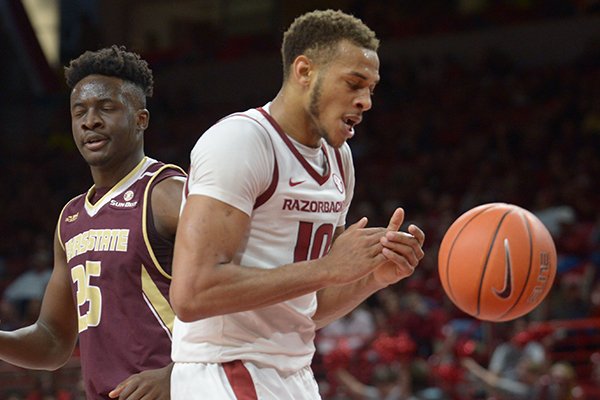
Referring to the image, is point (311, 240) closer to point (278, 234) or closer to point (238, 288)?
point (278, 234)

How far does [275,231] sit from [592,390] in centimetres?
642

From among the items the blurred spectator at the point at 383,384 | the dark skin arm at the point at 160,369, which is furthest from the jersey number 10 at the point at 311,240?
the blurred spectator at the point at 383,384

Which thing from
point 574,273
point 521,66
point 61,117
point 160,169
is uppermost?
point 160,169

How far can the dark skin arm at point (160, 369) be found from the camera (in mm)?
3215

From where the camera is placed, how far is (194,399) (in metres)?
3.05

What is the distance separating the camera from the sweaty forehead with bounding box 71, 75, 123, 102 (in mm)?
3664

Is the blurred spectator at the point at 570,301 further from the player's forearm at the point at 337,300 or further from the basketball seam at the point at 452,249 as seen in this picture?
the player's forearm at the point at 337,300

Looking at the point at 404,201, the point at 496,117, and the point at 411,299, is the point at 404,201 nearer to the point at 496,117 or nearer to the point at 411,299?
the point at 496,117

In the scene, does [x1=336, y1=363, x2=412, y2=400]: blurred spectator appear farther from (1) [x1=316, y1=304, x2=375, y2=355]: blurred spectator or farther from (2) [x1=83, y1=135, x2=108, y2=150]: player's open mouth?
(2) [x1=83, y1=135, x2=108, y2=150]: player's open mouth

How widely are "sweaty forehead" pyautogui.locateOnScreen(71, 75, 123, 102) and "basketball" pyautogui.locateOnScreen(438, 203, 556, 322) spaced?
5.12ft

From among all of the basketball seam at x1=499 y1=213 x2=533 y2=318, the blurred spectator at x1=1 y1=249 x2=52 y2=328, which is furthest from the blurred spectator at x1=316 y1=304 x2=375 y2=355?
the basketball seam at x1=499 y1=213 x2=533 y2=318

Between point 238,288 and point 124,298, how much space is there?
78 centimetres

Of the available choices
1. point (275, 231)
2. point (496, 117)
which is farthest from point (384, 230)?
point (496, 117)

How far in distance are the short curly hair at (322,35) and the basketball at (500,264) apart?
48.6 inches
